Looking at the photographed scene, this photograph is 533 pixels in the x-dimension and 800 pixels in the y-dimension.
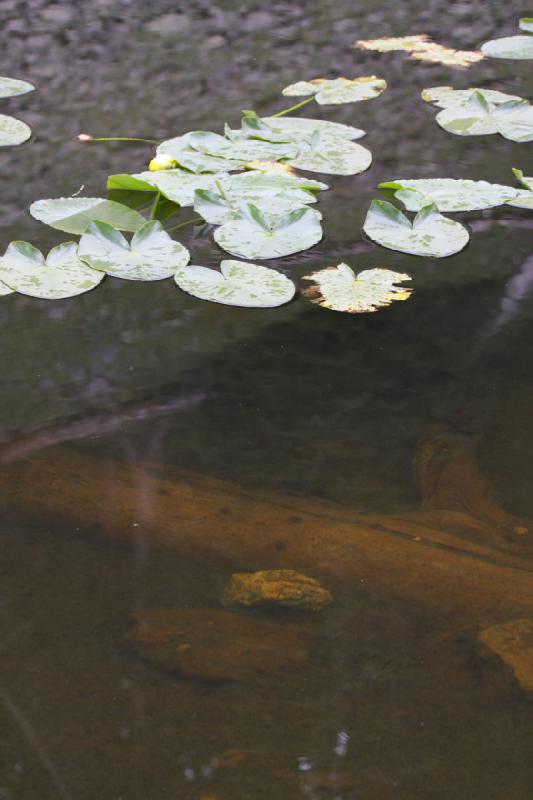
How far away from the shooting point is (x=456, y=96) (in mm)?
1987

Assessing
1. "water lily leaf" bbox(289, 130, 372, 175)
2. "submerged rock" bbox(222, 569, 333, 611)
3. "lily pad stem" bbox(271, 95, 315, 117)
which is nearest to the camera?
"submerged rock" bbox(222, 569, 333, 611)

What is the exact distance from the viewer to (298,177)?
1.69 meters

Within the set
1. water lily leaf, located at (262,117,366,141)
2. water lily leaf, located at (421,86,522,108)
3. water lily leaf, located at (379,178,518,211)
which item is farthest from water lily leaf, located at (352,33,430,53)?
water lily leaf, located at (379,178,518,211)

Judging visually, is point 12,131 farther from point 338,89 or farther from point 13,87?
point 338,89

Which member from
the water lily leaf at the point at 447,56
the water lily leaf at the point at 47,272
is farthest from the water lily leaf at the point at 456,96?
the water lily leaf at the point at 47,272

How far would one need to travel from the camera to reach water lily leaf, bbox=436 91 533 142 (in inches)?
72.9

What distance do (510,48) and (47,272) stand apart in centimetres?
137

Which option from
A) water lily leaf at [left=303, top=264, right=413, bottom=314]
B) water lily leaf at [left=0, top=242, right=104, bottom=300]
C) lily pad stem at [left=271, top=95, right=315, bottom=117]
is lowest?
water lily leaf at [left=303, top=264, right=413, bottom=314]

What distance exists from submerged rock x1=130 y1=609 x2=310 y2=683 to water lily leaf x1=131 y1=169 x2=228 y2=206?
2.88ft

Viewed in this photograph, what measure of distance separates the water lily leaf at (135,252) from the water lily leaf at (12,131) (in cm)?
46

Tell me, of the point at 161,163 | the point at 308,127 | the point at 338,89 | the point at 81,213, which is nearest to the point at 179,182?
the point at 161,163

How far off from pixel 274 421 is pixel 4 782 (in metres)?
0.52

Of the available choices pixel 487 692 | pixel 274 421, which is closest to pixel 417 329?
pixel 274 421

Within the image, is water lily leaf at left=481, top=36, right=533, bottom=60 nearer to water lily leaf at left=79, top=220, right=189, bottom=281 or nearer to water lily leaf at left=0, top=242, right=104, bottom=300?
water lily leaf at left=79, top=220, right=189, bottom=281
